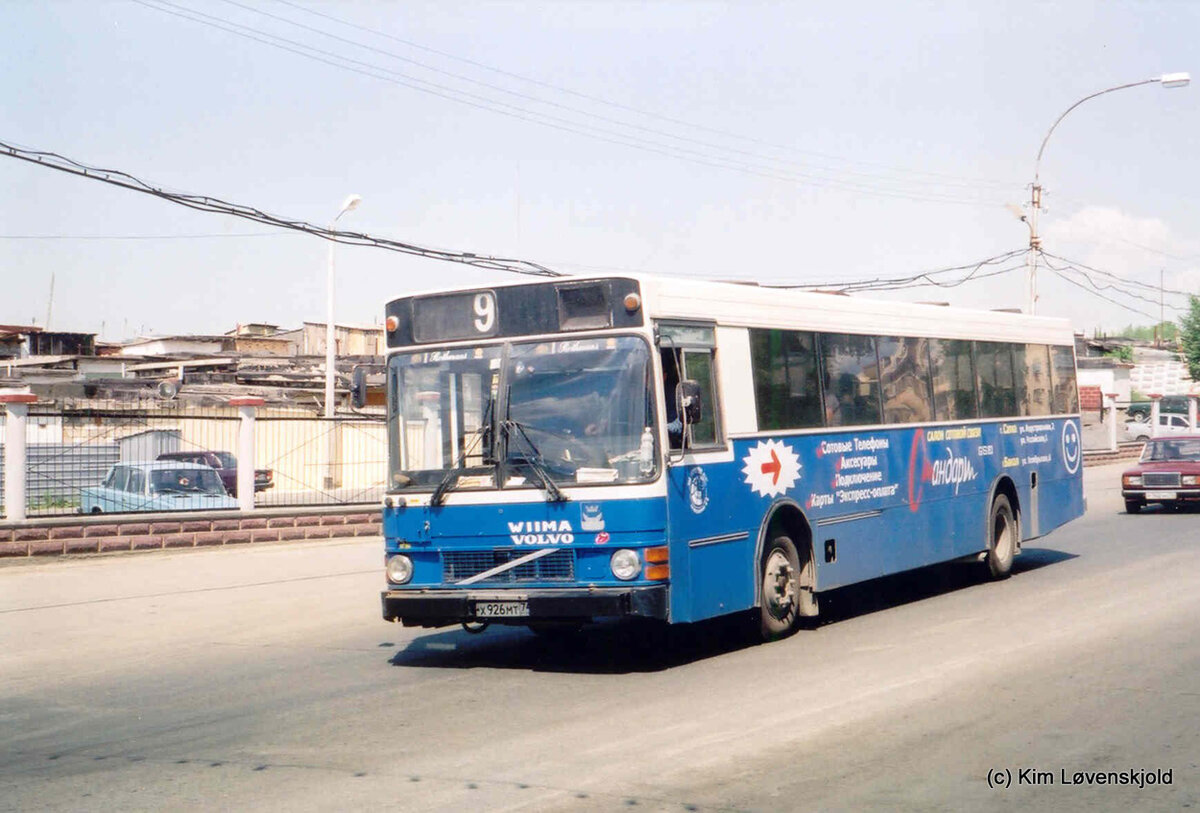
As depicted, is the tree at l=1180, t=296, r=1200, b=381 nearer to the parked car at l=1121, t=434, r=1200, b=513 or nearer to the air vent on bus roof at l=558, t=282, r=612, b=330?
the parked car at l=1121, t=434, r=1200, b=513

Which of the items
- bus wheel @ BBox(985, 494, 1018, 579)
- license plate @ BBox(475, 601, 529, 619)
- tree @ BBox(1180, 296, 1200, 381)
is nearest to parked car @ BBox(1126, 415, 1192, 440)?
tree @ BBox(1180, 296, 1200, 381)

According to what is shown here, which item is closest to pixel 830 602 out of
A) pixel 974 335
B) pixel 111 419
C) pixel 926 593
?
pixel 926 593

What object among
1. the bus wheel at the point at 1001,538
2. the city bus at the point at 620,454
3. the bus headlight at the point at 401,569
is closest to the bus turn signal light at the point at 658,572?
the city bus at the point at 620,454

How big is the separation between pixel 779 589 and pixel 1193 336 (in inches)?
2515

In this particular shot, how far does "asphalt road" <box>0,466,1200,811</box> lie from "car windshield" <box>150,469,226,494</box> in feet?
11.0

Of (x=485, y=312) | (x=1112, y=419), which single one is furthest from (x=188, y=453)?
(x=1112, y=419)

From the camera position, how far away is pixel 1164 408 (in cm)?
5516

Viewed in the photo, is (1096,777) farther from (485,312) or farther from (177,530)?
(177,530)

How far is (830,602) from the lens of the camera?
46.2ft

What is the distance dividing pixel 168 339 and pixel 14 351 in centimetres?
760

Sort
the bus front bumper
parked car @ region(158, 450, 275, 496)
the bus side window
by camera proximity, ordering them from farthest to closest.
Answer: parked car @ region(158, 450, 275, 496)
the bus side window
the bus front bumper

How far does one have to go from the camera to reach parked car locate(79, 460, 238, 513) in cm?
1767

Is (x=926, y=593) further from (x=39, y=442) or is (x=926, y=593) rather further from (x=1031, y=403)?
(x=39, y=442)

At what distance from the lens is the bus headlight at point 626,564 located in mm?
9383
